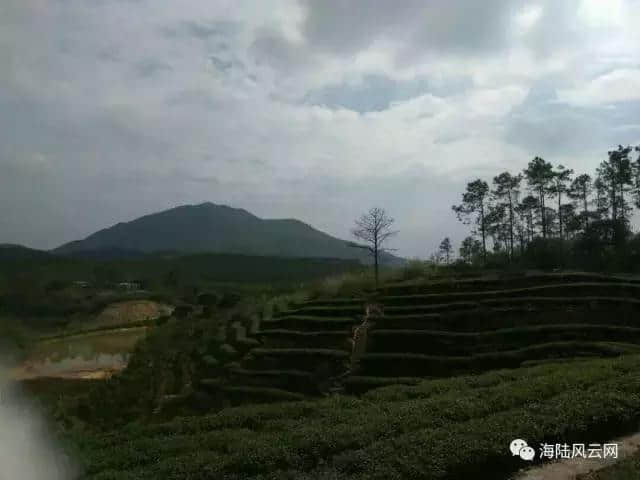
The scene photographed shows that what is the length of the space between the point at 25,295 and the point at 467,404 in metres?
11.9

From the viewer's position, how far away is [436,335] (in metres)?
21.6

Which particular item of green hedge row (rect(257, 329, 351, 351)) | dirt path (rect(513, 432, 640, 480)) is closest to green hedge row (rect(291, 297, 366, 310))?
green hedge row (rect(257, 329, 351, 351))

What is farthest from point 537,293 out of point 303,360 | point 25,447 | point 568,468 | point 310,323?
point 25,447

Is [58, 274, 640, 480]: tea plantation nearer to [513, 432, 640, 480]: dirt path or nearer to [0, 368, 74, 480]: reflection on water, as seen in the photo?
[513, 432, 640, 480]: dirt path

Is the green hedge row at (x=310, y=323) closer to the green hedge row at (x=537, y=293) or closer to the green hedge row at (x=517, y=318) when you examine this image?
the green hedge row at (x=517, y=318)

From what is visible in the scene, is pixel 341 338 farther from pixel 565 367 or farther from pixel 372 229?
pixel 372 229

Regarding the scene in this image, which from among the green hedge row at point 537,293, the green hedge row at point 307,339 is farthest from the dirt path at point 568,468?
the green hedge row at point 537,293

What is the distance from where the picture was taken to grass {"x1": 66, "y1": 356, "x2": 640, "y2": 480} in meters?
6.63

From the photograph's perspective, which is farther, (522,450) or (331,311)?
(331,311)

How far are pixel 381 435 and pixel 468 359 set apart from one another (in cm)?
1207

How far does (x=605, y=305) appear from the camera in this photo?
23422mm

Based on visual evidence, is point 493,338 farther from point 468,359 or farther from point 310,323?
point 310,323

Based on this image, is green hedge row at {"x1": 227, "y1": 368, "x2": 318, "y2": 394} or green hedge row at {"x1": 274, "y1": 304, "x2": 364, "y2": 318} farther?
green hedge row at {"x1": 274, "y1": 304, "x2": 364, "y2": 318}

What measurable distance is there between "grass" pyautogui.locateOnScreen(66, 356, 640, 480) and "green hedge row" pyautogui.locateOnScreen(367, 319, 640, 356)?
9510 mm
